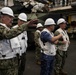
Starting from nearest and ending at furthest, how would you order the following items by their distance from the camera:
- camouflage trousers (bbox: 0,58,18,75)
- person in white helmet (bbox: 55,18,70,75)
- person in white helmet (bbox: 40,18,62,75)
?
camouflage trousers (bbox: 0,58,18,75) → person in white helmet (bbox: 40,18,62,75) → person in white helmet (bbox: 55,18,70,75)

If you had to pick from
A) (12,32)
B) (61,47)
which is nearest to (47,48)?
(61,47)

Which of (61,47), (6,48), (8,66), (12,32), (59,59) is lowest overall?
(59,59)

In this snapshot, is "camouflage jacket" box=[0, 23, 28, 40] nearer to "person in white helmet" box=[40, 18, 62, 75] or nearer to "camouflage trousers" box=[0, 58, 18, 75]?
"camouflage trousers" box=[0, 58, 18, 75]

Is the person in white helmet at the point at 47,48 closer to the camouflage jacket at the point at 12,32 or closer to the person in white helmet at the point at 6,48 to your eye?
the person in white helmet at the point at 6,48

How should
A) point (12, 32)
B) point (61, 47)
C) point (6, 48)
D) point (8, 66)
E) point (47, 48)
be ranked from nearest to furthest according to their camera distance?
1. point (12, 32)
2. point (6, 48)
3. point (8, 66)
4. point (47, 48)
5. point (61, 47)

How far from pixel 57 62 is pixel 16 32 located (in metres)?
3.22

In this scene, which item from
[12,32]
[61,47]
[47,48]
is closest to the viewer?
[12,32]

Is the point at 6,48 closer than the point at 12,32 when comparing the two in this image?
No

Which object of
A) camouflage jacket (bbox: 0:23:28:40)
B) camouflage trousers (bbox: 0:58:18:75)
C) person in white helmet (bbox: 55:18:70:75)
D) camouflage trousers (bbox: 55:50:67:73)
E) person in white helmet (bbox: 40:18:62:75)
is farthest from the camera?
camouflage trousers (bbox: 55:50:67:73)

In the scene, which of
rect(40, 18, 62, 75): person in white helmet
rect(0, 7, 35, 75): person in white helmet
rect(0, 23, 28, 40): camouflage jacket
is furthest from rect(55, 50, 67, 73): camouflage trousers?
rect(0, 23, 28, 40): camouflage jacket

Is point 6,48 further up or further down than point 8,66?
further up

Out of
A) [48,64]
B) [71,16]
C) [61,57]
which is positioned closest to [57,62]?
[61,57]

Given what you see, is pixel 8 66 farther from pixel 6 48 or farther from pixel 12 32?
pixel 12 32

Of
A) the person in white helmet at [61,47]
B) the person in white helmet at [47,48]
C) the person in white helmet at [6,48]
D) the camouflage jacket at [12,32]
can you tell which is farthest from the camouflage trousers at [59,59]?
the camouflage jacket at [12,32]
